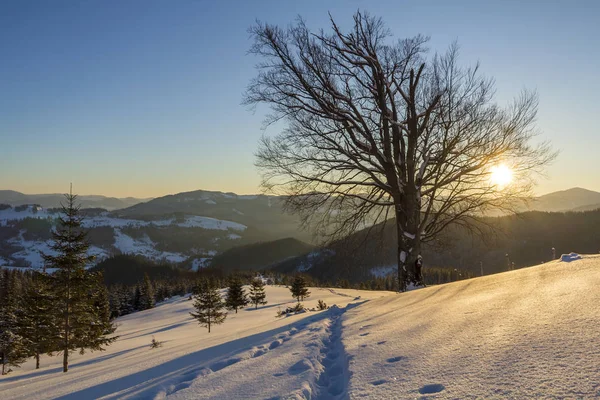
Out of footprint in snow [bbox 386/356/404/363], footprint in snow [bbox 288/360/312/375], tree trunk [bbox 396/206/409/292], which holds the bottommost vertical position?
footprint in snow [bbox 288/360/312/375]

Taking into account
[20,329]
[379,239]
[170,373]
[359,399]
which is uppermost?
[379,239]

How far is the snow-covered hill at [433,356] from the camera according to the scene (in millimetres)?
2283

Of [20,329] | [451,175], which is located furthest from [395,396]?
[20,329]

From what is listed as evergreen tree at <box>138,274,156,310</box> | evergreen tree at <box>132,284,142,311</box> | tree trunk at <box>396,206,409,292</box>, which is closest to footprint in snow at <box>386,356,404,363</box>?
tree trunk at <box>396,206,409,292</box>

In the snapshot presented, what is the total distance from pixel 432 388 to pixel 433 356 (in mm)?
581

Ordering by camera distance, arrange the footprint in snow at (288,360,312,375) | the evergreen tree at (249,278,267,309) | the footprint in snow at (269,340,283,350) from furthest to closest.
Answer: the evergreen tree at (249,278,267,309)
the footprint in snow at (269,340,283,350)
the footprint in snow at (288,360,312,375)

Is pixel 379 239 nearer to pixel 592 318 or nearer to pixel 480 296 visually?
pixel 480 296

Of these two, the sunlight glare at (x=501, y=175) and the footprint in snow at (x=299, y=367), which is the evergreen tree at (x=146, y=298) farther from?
the footprint in snow at (x=299, y=367)

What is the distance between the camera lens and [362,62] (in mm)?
8242

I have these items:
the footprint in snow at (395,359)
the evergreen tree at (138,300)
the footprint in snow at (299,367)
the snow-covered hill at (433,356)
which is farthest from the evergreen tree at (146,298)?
the footprint in snow at (395,359)

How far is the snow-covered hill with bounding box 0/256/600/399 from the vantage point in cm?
228

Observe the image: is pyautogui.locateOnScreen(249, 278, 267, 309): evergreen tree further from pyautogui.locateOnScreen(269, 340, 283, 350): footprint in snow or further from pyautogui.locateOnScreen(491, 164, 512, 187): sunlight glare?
pyautogui.locateOnScreen(269, 340, 283, 350): footprint in snow

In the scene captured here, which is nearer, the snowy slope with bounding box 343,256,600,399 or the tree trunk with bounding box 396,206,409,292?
the snowy slope with bounding box 343,256,600,399

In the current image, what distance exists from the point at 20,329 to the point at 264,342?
36.7m
